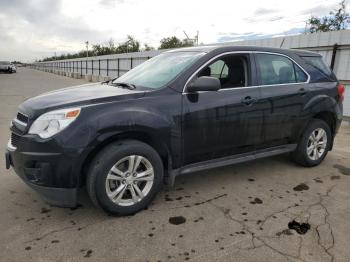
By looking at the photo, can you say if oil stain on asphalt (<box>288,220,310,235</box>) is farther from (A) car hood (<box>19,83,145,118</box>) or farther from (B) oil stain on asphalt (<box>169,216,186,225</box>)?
(A) car hood (<box>19,83,145,118</box>)

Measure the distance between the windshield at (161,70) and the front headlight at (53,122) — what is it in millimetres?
1001

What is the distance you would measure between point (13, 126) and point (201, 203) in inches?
87.7

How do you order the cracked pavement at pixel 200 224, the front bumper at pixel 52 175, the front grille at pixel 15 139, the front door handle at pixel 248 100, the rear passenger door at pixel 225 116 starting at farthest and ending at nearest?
the front door handle at pixel 248 100 < the rear passenger door at pixel 225 116 < the front grille at pixel 15 139 < the front bumper at pixel 52 175 < the cracked pavement at pixel 200 224

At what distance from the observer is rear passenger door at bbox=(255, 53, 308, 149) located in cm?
397

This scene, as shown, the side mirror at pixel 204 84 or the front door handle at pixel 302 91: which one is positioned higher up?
the side mirror at pixel 204 84

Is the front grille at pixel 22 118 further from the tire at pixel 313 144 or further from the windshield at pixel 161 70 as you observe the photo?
the tire at pixel 313 144

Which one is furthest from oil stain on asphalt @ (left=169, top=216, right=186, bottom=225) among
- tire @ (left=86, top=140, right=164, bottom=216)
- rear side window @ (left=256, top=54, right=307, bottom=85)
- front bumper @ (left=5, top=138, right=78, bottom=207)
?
rear side window @ (left=256, top=54, right=307, bottom=85)

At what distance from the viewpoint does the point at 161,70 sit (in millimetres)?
3820

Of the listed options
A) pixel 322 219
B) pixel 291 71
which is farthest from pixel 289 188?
pixel 291 71

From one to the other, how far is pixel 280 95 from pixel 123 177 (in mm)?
2359

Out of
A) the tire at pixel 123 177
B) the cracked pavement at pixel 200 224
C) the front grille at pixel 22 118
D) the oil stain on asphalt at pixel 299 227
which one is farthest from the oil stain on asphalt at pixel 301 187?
the front grille at pixel 22 118

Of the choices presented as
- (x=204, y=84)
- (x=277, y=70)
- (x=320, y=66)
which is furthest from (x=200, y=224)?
→ (x=320, y=66)

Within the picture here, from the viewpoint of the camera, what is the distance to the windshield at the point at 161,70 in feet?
11.6

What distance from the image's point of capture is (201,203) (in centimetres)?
347
